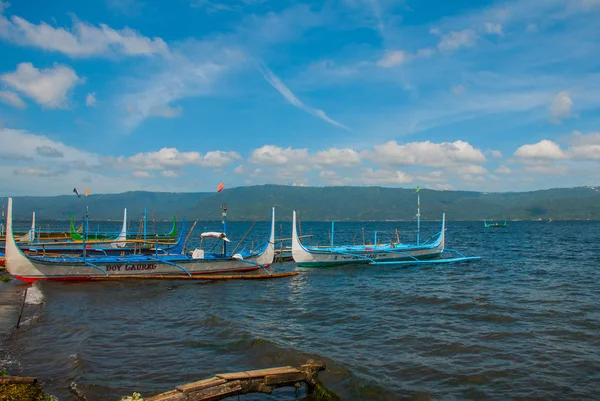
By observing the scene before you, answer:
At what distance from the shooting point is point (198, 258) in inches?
1233

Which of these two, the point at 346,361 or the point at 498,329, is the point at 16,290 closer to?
the point at 346,361

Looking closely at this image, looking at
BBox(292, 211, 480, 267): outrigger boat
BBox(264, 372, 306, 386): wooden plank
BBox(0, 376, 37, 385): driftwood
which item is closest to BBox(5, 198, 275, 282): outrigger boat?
BBox(292, 211, 480, 267): outrigger boat

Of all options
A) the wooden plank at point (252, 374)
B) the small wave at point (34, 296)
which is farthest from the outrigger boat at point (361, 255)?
the wooden plank at point (252, 374)

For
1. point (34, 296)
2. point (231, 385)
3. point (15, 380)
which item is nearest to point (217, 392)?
point (231, 385)

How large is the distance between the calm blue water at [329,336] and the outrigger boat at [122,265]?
4.35 ft

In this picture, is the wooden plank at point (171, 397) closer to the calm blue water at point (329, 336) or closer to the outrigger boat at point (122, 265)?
the calm blue water at point (329, 336)

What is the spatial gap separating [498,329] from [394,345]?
495 cm

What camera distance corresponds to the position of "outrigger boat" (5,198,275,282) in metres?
26.7

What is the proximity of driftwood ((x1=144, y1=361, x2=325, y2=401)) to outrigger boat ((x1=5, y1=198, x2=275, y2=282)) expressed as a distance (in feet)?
67.3

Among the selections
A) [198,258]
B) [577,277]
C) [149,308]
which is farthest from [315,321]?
[577,277]

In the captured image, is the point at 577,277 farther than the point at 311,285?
Yes

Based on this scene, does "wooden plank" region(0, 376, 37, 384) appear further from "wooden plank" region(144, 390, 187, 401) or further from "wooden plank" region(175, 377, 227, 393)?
"wooden plank" region(175, 377, 227, 393)

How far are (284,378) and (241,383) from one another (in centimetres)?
112

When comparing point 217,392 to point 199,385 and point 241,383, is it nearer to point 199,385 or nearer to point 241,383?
point 199,385
